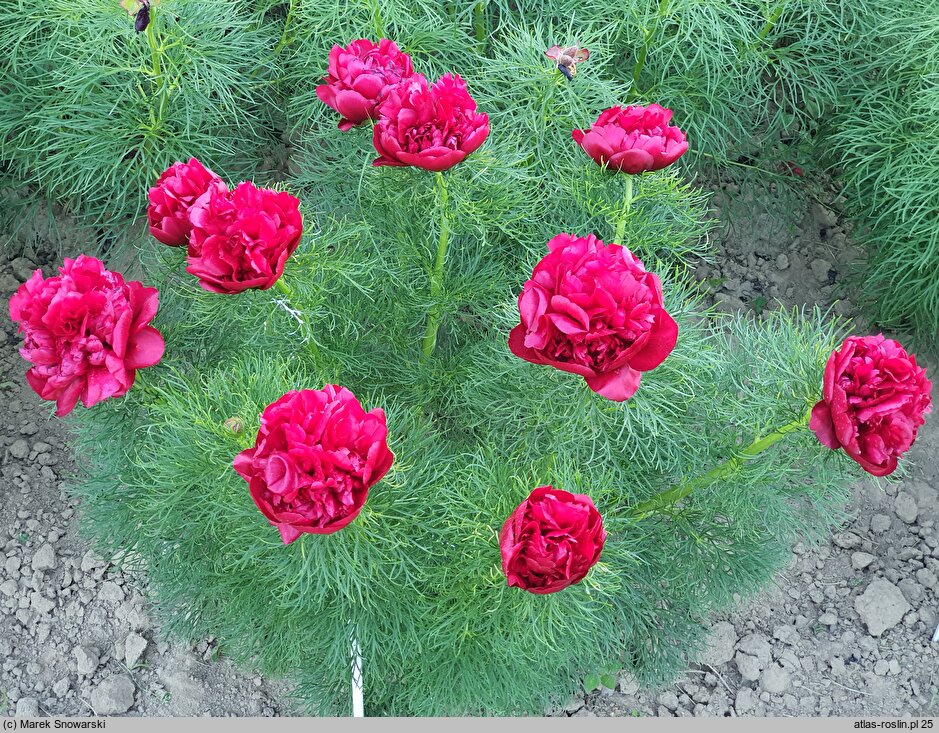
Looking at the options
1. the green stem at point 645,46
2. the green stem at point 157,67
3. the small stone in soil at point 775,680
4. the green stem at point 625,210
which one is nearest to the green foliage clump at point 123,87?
the green stem at point 157,67

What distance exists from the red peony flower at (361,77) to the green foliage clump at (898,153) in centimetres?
137

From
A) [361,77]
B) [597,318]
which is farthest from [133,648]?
[597,318]

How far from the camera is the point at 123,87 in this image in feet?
6.93

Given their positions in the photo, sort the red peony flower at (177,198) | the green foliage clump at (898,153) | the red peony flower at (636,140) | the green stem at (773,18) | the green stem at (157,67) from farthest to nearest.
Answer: the green foliage clump at (898,153), the green stem at (773,18), the green stem at (157,67), the red peony flower at (636,140), the red peony flower at (177,198)

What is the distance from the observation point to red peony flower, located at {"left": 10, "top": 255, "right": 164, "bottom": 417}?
121 cm

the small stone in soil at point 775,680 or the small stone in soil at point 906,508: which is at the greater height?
the small stone in soil at point 906,508

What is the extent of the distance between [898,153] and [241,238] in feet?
6.06

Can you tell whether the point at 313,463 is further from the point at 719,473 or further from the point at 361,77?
the point at 719,473

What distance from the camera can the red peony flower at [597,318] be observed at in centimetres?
110

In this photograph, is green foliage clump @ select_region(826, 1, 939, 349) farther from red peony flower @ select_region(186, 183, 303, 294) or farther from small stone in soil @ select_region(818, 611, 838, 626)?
red peony flower @ select_region(186, 183, 303, 294)

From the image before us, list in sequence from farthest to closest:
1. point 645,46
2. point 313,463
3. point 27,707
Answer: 1. point 27,707
2. point 645,46
3. point 313,463

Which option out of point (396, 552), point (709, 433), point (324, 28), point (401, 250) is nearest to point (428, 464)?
point (396, 552)

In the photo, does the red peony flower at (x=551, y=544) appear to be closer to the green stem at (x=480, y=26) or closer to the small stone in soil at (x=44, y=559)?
the green stem at (x=480, y=26)

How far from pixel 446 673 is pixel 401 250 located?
0.85 metres
